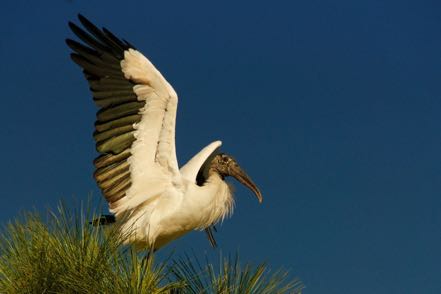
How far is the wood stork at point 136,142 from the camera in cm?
732

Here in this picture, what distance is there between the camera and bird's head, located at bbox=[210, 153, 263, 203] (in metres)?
7.98

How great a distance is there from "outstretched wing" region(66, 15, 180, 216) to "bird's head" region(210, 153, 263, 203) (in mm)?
613

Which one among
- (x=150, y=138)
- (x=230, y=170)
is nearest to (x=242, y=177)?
(x=230, y=170)

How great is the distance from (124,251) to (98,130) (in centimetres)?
192

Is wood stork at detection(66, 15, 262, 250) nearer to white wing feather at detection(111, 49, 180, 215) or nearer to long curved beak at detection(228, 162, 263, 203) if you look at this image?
white wing feather at detection(111, 49, 180, 215)

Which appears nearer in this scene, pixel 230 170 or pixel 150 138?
pixel 150 138

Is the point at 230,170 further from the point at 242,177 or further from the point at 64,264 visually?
the point at 64,264

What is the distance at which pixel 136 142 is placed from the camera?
7410 millimetres

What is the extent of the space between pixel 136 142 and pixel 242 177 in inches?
48.0

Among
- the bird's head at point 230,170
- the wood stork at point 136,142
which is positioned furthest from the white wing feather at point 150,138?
the bird's head at point 230,170

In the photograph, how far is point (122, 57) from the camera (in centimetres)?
741

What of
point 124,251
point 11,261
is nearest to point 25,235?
point 11,261

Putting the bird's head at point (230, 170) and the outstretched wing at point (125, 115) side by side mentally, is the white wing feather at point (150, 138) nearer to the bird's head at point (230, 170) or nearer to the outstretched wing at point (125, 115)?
the outstretched wing at point (125, 115)

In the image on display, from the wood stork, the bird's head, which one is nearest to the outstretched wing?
the wood stork
